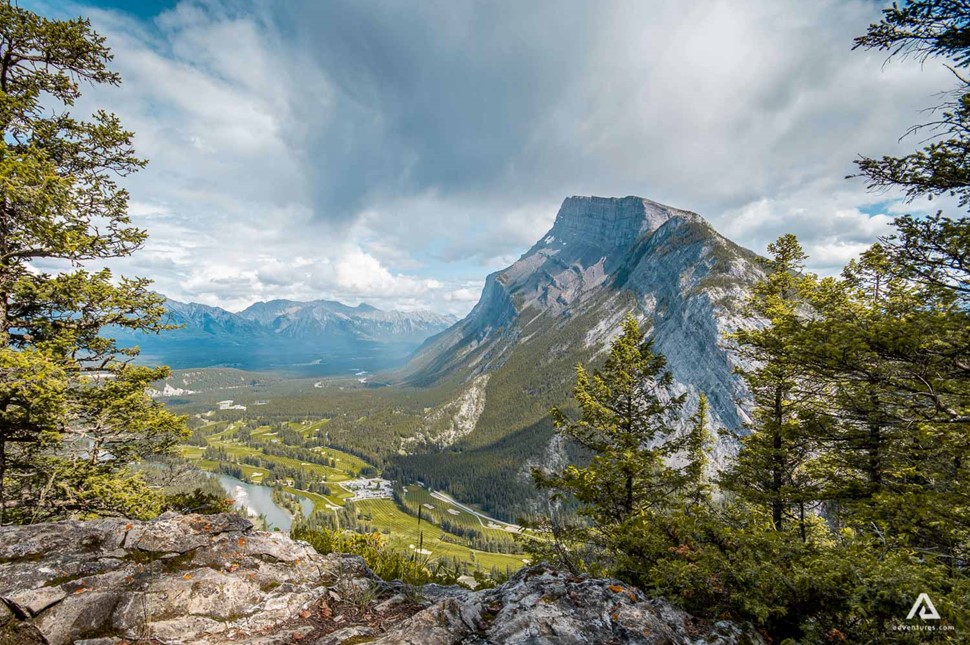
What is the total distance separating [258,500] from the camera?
135 metres

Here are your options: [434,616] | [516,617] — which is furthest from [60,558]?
[516,617]

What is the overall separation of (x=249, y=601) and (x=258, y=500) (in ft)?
529

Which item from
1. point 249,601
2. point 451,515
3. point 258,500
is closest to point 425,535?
point 451,515

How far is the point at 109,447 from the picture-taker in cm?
1166

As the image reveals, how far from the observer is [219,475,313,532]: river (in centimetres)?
11531

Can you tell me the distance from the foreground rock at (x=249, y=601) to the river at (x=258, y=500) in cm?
11762

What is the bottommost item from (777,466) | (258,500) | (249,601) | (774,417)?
(258,500)

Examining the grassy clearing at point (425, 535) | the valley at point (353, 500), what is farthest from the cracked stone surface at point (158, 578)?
the valley at point (353, 500)

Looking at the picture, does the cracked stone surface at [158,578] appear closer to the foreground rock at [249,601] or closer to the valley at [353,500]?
the foreground rock at [249,601]

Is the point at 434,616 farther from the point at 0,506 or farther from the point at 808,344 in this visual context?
the point at 0,506

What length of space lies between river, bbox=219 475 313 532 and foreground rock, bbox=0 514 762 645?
117619 millimetres

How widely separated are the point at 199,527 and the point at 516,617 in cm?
652

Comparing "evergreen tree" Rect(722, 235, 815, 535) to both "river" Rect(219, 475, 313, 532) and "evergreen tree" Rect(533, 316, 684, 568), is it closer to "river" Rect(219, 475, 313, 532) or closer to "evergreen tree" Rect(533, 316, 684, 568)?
"evergreen tree" Rect(533, 316, 684, 568)

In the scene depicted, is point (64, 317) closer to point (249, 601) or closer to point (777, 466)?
point (249, 601)
